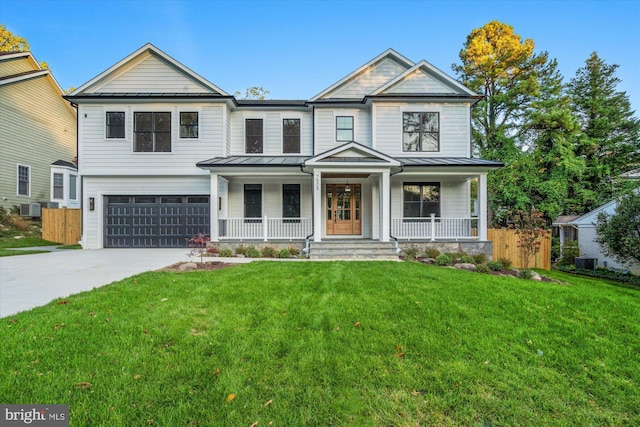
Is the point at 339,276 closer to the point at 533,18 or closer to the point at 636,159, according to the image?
the point at 533,18

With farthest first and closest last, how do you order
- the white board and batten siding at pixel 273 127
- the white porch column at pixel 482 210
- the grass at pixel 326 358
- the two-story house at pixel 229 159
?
the white board and batten siding at pixel 273 127 → the two-story house at pixel 229 159 → the white porch column at pixel 482 210 → the grass at pixel 326 358

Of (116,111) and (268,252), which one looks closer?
(268,252)

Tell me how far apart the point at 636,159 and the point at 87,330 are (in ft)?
94.0

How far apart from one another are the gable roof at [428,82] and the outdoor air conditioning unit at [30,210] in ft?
61.5

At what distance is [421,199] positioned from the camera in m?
13.0

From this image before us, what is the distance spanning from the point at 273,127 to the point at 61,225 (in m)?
11.6

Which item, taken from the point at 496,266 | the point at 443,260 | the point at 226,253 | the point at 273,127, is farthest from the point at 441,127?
the point at 226,253

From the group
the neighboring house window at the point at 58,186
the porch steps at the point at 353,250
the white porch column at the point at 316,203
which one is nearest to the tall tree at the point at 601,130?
the porch steps at the point at 353,250

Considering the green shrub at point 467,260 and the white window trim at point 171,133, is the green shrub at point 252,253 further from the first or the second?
the green shrub at point 467,260

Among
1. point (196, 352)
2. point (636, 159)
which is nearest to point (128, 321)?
point (196, 352)

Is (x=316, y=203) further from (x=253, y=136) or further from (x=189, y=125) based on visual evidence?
(x=189, y=125)

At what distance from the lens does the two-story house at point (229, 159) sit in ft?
41.1

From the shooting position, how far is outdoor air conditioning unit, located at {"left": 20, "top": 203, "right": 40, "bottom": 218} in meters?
15.4

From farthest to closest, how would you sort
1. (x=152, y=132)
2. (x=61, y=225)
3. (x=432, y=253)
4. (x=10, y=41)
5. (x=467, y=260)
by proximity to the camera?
(x=10, y=41)
(x=61, y=225)
(x=152, y=132)
(x=432, y=253)
(x=467, y=260)
